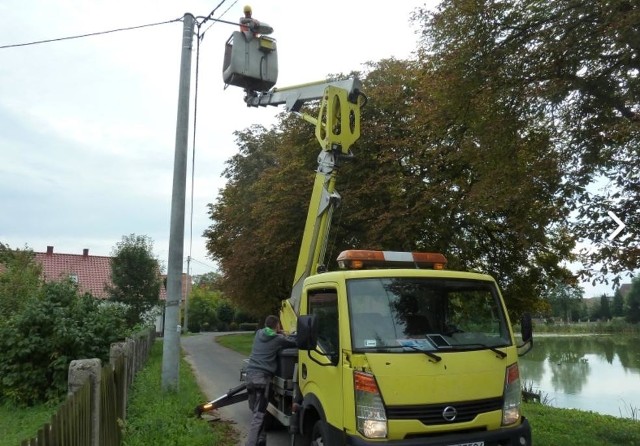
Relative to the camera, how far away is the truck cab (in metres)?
4.63

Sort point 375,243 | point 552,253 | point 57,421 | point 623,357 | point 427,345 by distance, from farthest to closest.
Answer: point 623,357 → point 552,253 → point 375,243 → point 427,345 → point 57,421

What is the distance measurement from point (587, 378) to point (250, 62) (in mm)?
17408

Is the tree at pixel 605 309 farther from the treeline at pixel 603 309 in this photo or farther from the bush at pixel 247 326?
the bush at pixel 247 326

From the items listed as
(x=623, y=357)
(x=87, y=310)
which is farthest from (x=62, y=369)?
(x=623, y=357)

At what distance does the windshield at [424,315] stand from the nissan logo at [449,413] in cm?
51

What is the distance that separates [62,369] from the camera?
39.1 ft

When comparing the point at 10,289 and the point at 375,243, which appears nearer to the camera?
the point at 375,243

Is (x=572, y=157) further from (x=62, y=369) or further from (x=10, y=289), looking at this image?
(x=10, y=289)

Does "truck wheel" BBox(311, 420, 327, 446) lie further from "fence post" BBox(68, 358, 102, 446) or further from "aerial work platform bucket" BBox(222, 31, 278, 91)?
"aerial work platform bucket" BBox(222, 31, 278, 91)

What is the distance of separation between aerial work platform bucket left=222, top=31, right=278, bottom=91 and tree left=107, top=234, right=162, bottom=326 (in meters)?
18.9

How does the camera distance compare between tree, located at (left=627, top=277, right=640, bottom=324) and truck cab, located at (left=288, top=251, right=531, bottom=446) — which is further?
tree, located at (left=627, top=277, right=640, bottom=324)

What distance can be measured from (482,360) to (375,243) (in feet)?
32.5

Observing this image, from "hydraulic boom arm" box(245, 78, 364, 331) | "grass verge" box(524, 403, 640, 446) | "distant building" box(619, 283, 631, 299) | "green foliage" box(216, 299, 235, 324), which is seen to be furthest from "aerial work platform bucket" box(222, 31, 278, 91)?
"green foliage" box(216, 299, 235, 324)

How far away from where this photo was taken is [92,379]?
15.4ft
